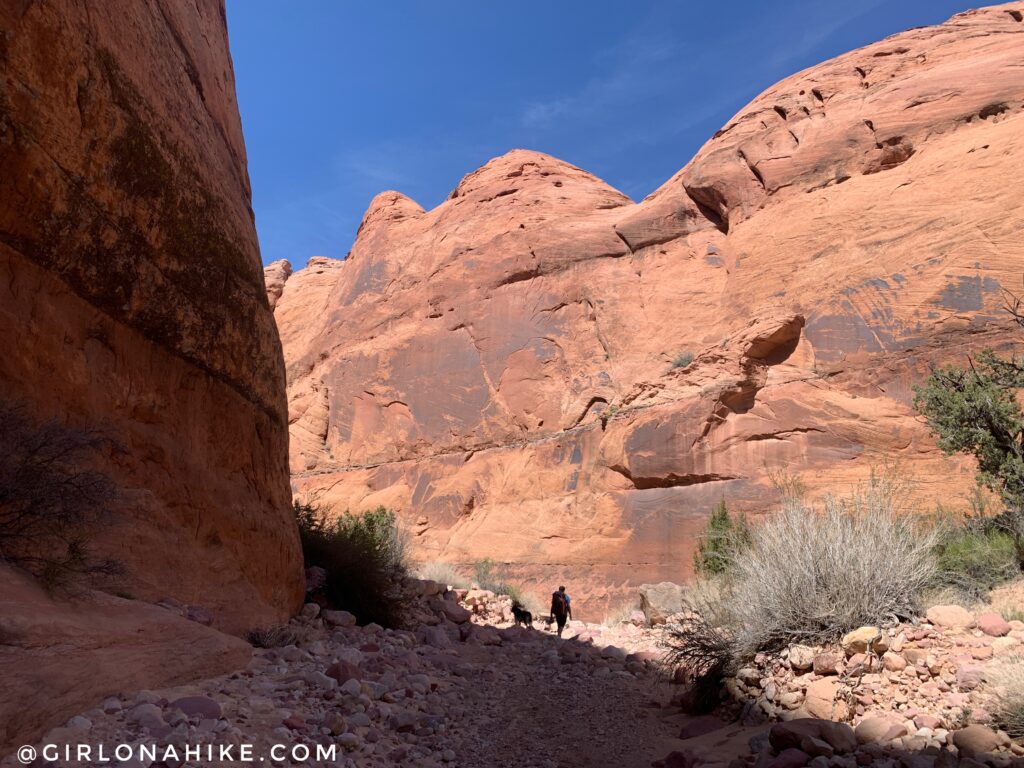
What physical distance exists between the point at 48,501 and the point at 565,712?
5.07 metres

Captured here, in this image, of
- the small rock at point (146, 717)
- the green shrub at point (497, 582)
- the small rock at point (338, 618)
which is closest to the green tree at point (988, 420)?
the green shrub at point (497, 582)

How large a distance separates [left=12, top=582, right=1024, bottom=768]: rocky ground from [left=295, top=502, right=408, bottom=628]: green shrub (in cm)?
121

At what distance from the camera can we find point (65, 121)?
5.85 m

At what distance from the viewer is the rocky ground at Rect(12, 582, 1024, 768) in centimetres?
404

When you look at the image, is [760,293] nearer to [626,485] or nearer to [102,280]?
[626,485]

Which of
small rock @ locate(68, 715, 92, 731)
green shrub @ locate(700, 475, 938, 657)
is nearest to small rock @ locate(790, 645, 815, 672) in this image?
green shrub @ locate(700, 475, 938, 657)

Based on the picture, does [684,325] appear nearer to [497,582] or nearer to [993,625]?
[497,582]

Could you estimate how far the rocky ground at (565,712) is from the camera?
404 cm

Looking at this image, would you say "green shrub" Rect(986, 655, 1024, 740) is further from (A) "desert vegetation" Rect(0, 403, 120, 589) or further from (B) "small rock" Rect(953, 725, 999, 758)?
(A) "desert vegetation" Rect(0, 403, 120, 589)

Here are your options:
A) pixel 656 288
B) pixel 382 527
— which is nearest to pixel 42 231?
pixel 382 527

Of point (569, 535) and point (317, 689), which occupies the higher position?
point (569, 535)

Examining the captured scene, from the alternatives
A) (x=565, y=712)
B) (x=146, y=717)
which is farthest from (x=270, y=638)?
(x=146, y=717)

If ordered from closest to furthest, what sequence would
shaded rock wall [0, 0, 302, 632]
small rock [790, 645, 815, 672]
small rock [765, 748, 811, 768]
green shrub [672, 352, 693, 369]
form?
small rock [765, 748, 811, 768]
shaded rock wall [0, 0, 302, 632]
small rock [790, 645, 815, 672]
green shrub [672, 352, 693, 369]

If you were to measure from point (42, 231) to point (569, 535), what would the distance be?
1841cm
